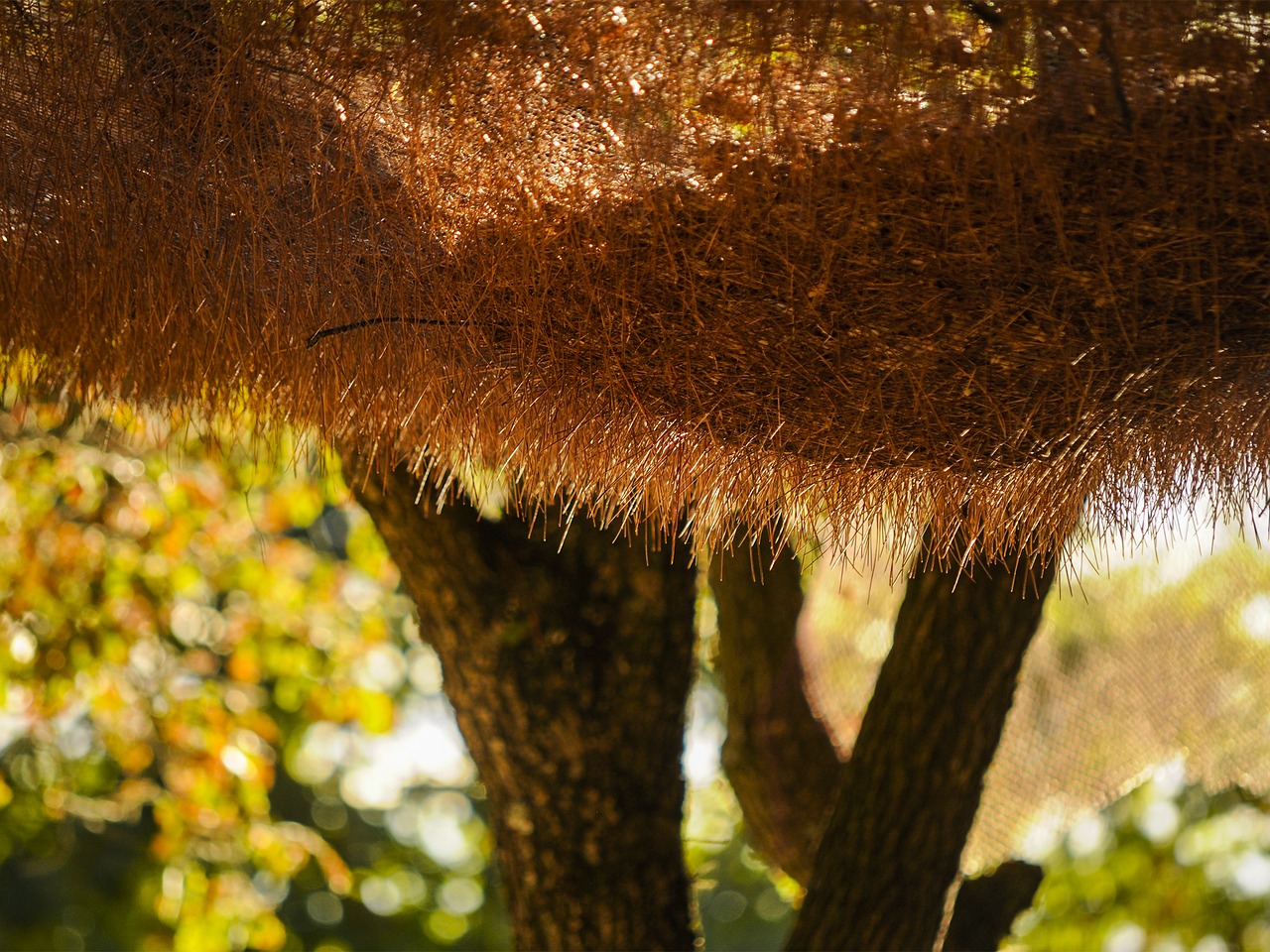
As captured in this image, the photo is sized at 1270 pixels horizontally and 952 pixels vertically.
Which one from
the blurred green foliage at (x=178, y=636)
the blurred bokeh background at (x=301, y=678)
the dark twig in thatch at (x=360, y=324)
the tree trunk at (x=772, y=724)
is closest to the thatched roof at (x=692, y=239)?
the dark twig in thatch at (x=360, y=324)

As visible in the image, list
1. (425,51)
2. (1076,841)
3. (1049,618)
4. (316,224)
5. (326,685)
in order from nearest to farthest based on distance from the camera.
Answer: (425,51)
(316,224)
(1049,618)
(326,685)
(1076,841)

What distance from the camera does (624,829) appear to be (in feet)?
6.06

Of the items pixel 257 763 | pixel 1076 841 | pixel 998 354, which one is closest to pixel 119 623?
pixel 257 763

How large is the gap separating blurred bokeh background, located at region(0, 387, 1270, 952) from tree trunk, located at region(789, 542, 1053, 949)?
192 mm

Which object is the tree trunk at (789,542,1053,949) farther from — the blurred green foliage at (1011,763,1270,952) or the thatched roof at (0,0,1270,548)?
the blurred green foliage at (1011,763,1270,952)

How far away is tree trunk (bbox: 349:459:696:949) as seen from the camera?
184cm

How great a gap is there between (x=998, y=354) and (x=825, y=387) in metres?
0.14

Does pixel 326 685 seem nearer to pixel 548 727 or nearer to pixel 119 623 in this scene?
pixel 119 623

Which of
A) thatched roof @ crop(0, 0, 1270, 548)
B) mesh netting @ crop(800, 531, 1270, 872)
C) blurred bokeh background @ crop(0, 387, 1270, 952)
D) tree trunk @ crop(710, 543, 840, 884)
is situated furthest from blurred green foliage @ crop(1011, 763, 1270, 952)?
thatched roof @ crop(0, 0, 1270, 548)

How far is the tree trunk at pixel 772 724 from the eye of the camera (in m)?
2.38

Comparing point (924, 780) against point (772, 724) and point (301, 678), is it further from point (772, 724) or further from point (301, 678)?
point (301, 678)

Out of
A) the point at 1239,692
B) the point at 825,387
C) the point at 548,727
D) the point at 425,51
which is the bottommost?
the point at 548,727

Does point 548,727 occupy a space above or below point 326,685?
above

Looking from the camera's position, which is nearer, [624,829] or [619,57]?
[619,57]
